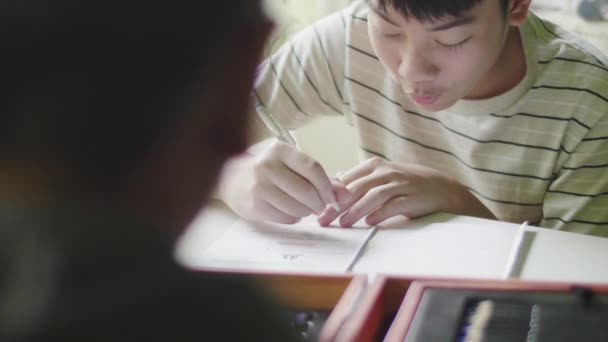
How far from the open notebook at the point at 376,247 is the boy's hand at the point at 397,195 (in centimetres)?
1

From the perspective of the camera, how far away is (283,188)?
0.74 meters

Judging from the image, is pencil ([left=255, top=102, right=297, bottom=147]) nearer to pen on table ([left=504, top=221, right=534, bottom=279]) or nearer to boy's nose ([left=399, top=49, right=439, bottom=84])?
boy's nose ([left=399, top=49, right=439, bottom=84])

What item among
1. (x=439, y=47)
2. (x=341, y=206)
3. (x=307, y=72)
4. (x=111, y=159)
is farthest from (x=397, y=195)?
(x=111, y=159)

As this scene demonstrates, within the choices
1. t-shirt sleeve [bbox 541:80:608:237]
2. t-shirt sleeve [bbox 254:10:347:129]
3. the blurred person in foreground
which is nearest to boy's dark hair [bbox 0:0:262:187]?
the blurred person in foreground

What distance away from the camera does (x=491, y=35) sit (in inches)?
29.2

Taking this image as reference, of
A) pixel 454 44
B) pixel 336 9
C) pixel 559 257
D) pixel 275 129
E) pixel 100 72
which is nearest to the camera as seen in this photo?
pixel 100 72

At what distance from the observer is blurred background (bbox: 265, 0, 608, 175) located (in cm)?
134

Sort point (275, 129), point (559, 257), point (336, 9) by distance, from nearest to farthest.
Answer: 1. point (559, 257)
2. point (275, 129)
3. point (336, 9)

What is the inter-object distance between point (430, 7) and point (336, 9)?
864 millimetres

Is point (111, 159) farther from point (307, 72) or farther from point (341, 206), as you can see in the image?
point (307, 72)

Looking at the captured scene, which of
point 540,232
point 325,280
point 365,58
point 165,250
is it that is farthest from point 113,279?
point 365,58

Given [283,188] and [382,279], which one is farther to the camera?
[283,188]

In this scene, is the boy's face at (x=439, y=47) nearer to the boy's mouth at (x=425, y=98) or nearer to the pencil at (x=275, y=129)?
the boy's mouth at (x=425, y=98)

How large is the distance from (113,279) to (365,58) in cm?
82
